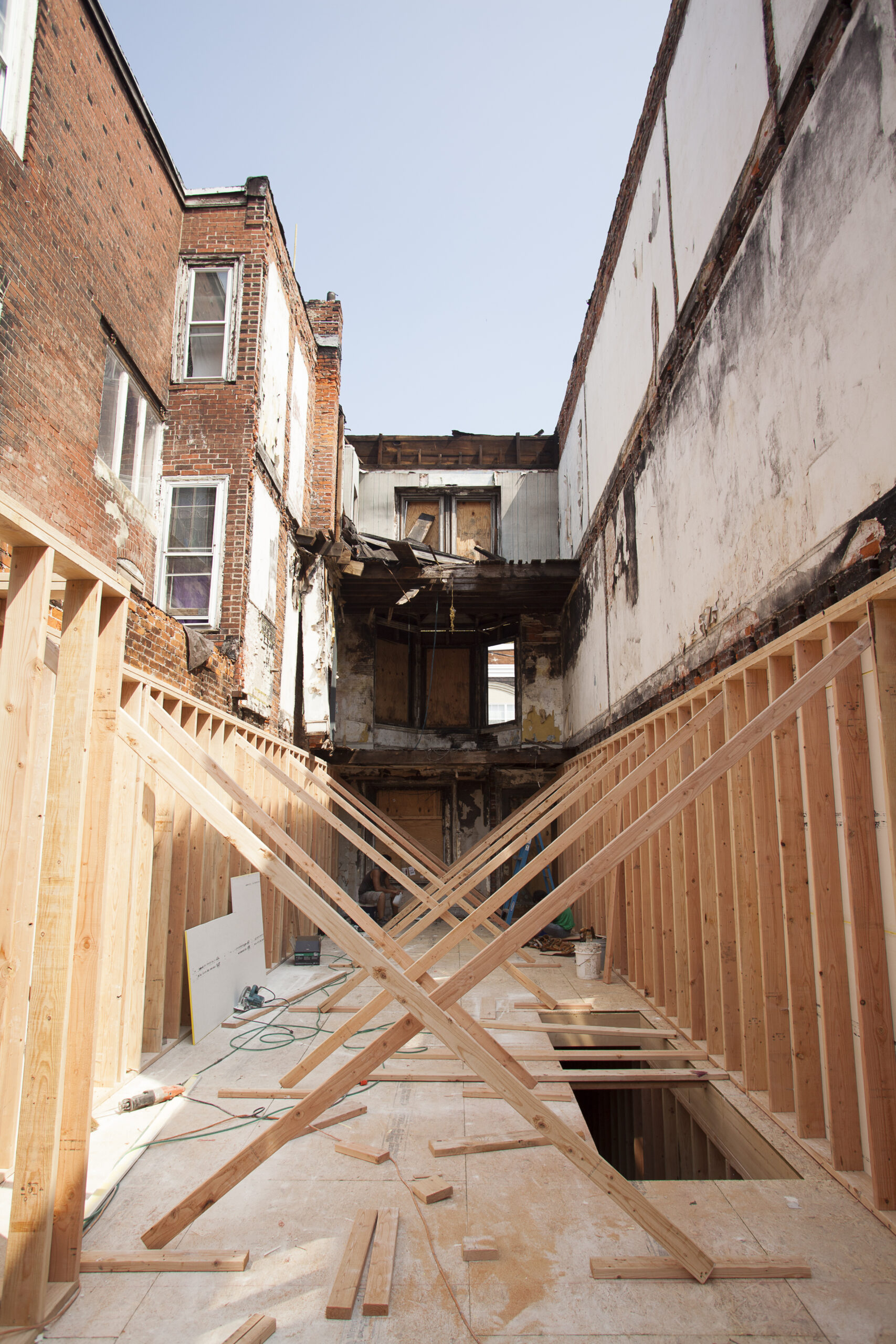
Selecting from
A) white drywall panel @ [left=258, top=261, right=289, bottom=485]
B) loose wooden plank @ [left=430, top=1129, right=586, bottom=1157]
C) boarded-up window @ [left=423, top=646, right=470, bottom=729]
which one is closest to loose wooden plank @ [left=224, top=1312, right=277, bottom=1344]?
loose wooden plank @ [left=430, top=1129, right=586, bottom=1157]

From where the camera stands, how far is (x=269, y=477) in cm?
973

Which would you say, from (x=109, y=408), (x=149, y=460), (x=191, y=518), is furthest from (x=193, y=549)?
(x=109, y=408)

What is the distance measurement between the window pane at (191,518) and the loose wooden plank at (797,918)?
6.73 metres

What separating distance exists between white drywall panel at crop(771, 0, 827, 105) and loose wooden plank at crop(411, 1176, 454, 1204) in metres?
5.89

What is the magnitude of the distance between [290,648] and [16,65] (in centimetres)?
647

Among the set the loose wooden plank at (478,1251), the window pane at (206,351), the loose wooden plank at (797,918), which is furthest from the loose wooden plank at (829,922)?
the window pane at (206,351)

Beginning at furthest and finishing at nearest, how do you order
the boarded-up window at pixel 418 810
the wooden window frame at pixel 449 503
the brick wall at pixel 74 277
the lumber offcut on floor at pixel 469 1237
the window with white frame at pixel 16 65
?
1. the wooden window frame at pixel 449 503
2. the boarded-up window at pixel 418 810
3. the brick wall at pixel 74 277
4. the window with white frame at pixel 16 65
5. the lumber offcut on floor at pixel 469 1237

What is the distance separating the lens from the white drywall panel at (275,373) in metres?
9.58

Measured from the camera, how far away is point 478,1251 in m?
2.91

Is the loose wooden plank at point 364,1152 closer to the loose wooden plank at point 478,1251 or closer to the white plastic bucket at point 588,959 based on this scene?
the loose wooden plank at point 478,1251

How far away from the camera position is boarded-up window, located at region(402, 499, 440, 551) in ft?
50.3

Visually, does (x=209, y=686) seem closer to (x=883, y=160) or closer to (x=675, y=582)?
(x=675, y=582)

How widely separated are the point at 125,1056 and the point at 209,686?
3273 mm

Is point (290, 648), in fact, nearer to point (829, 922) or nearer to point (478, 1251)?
point (829, 922)
